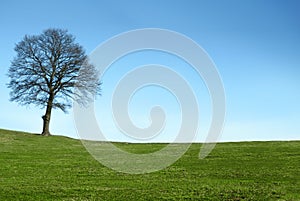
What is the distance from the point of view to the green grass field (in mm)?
18469

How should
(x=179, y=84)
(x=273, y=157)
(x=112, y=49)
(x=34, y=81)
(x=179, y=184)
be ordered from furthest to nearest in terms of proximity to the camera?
(x=34, y=81), (x=273, y=157), (x=179, y=84), (x=112, y=49), (x=179, y=184)

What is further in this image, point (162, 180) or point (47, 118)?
point (47, 118)

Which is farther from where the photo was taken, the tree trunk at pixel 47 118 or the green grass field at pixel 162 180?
the tree trunk at pixel 47 118

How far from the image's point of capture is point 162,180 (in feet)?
75.5

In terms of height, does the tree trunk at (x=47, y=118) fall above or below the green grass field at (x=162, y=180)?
above

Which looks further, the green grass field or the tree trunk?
the tree trunk

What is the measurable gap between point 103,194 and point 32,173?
9.27 metres

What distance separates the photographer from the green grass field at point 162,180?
18.5 meters

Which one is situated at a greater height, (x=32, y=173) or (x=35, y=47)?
(x=35, y=47)

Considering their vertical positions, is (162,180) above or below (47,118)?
below

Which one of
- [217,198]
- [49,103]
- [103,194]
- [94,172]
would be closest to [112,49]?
[94,172]

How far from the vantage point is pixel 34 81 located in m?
66.4

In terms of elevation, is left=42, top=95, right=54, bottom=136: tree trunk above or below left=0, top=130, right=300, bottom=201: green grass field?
above

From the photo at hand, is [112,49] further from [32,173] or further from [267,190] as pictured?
[267,190]
